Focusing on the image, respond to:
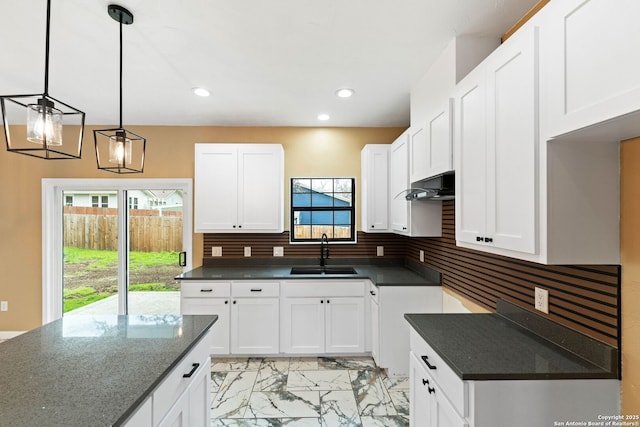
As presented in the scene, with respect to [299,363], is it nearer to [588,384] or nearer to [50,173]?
[588,384]

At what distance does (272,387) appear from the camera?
2.62 metres

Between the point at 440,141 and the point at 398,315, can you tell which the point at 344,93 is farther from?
the point at 398,315

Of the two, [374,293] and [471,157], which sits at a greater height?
[471,157]

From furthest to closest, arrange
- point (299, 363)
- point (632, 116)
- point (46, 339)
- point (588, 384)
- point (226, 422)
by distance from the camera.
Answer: point (299, 363)
point (226, 422)
point (46, 339)
point (588, 384)
point (632, 116)

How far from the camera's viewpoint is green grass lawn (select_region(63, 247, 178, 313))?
12.0 feet

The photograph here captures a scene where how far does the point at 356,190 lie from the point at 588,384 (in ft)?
9.19

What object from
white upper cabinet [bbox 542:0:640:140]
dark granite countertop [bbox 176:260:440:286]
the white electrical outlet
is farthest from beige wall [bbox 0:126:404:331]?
white upper cabinet [bbox 542:0:640:140]

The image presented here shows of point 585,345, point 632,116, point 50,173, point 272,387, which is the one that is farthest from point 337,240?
point 50,173

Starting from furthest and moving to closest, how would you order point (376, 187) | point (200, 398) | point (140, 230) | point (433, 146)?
1. point (140, 230)
2. point (376, 187)
3. point (433, 146)
4. point (200, 398)

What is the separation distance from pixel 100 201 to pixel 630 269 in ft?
15.1

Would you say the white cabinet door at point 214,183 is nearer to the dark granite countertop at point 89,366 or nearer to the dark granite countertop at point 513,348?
the dark granite countertop at point 89,366

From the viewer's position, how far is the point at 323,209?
3.79 metres

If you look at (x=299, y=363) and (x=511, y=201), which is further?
(x=299, y=363)

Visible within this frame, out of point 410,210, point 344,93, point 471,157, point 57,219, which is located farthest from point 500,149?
point 57,219
